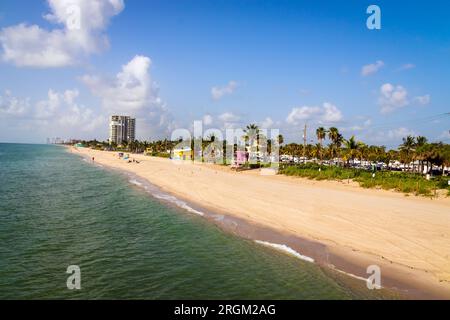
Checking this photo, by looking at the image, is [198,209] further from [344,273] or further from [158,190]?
[344,273]

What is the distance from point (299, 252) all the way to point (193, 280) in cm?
591

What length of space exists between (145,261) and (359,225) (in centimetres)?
1296

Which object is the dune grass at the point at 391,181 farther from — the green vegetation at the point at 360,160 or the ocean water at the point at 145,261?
the ocean water at the point at 145,261

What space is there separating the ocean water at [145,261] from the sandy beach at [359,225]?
202 centimetres

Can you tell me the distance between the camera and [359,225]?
70.5ft

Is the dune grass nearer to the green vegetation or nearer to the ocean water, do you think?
the green vegetation

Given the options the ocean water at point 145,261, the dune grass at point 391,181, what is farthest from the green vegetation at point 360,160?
the ocean water at point 145,261

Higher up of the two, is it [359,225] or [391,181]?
[391,181]

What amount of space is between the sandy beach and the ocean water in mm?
2024

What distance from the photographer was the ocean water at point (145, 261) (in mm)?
13000

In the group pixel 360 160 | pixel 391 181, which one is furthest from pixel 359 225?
pixel 360 160

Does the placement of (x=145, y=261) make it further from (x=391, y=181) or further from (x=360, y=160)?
(x=360, y=160)

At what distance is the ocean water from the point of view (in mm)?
13000
